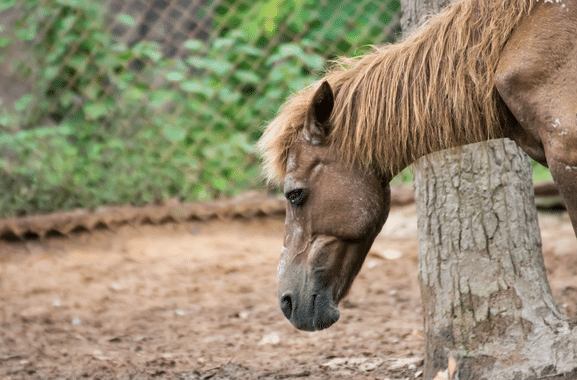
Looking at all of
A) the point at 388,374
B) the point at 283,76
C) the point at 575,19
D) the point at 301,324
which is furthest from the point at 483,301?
the point at 283,76

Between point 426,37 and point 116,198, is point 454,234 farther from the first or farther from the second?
point 116,198

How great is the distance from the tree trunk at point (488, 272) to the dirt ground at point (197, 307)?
1.12 feet

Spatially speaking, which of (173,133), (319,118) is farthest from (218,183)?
(319,118)

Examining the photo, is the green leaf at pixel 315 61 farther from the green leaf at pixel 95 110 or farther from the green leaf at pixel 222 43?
the green leaf at pixel 95 110

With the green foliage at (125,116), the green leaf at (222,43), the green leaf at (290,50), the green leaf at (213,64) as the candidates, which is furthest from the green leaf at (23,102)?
the green leaf at (290,50)

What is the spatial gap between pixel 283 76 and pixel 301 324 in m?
3.37

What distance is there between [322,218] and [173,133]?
3158 mm

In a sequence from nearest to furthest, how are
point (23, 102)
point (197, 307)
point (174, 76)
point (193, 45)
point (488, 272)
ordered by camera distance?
point (488, 272), point (197, 307), point (23, 102), point (174, 76), point (193, 45)

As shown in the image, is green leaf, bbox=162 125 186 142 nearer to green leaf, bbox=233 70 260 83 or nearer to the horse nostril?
green leaf, bbox=233 70 260 83

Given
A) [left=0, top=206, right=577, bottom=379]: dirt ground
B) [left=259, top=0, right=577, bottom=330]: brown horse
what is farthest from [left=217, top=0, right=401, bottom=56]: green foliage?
[left=259, top=0, right=577, bottom=330]: brown horse

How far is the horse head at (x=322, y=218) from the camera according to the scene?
1.74 metres

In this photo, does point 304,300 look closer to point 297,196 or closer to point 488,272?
point 297,196

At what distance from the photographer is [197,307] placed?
340 centimetres

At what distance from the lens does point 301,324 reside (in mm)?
1810
